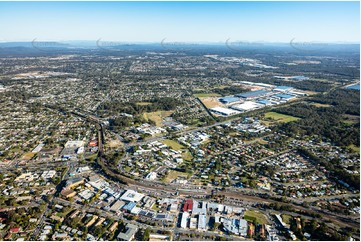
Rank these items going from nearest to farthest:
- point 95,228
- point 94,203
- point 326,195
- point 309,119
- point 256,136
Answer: point 95,228 < point 94,203 < point 326,195 < point 256,136 < point 309,119

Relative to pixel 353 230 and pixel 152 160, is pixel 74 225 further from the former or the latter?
pixel 353 230

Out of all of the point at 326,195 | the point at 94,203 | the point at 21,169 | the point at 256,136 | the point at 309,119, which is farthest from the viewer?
the point at 309,119

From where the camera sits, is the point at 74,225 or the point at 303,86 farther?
the point at 303,86

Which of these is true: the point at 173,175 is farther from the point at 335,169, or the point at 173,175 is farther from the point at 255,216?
the point at 335,169

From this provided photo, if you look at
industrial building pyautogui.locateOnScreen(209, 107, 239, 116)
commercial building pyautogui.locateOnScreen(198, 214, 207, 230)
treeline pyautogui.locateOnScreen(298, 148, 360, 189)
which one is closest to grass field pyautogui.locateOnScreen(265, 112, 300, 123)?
industrial building pyautogui.locateOnScreen(209, 107, 239, 116)

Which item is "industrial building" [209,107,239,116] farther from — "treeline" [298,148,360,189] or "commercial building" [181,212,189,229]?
"commercial building" [181,212,189,229]

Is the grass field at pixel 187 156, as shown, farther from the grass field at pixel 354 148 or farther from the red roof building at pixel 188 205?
the grass field at pixel 354 148

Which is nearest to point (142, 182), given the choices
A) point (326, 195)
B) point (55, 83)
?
point (326, 195)
